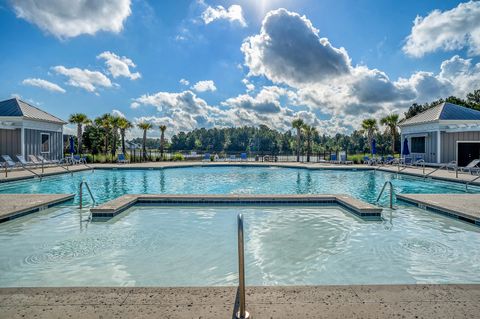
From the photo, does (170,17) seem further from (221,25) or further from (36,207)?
(36,207)

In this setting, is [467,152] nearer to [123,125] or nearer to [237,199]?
[237,199]

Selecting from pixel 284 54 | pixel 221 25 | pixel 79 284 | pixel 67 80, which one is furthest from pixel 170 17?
pixel 79 284

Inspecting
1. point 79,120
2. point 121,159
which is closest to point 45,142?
point 79,120

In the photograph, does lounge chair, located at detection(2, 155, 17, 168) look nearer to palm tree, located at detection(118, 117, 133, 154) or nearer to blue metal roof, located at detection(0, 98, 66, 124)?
blue metal roof, located at detection(0, 98, 66, 124)

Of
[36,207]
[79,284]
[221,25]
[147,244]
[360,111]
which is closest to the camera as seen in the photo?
[79,284]

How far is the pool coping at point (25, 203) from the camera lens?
20.8ft

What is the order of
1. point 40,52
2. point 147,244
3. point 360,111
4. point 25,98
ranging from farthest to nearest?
point 360,111 → point 25,98 → point 40,52 → point 147,244

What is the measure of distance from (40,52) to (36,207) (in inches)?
407

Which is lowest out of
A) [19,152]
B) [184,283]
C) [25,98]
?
[184,283]

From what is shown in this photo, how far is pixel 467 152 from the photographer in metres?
18.3

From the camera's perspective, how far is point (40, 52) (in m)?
14.0

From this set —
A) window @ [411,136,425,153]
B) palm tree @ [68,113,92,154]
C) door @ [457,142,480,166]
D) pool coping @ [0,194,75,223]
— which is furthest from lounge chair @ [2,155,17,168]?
door @ [457,142,480,166]

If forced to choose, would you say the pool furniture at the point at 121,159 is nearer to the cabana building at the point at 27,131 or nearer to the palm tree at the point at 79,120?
the cabana building at the point at 27,131

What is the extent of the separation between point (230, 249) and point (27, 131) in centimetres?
1922
